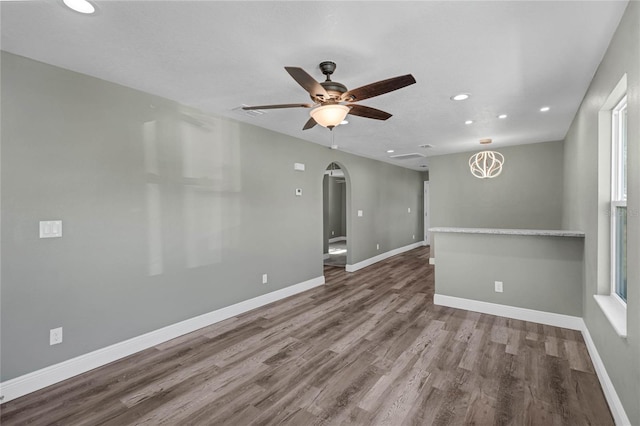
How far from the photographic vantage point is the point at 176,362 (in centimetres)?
272

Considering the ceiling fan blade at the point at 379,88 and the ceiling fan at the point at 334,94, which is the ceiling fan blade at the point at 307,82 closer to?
the ceiling fan at the point at 334,94

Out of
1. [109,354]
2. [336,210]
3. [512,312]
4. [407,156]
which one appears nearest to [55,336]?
[109,354]

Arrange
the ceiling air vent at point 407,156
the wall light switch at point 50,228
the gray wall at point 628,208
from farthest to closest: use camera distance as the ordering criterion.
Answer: the ceiling air vent at point 407,156, the wall light switch at point 50,228, the gray wall at point 628,208

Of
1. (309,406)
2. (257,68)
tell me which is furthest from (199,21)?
(309,406)

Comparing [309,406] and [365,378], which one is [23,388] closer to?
[309,406]

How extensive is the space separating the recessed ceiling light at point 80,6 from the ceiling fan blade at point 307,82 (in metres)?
1.12

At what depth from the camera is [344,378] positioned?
8.01 feet

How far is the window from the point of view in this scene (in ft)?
7.26

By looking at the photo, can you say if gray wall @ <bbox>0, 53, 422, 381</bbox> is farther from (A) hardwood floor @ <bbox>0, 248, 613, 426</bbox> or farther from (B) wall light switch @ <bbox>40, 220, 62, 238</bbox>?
(A) hardwood floor @ <bbox>0, 248, 613, 426</bbox>

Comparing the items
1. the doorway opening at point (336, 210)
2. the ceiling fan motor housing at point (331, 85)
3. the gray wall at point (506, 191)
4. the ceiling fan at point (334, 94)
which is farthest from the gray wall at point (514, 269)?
the doorway opening at point (336, 210)

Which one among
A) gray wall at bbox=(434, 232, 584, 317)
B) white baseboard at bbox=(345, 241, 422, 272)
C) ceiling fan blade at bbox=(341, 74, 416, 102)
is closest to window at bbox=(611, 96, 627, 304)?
gray wall at bbox=(434, 232, 584, 317)

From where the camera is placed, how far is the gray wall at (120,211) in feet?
7.40

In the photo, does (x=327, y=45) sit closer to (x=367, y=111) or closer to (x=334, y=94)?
(x=334, y=94)

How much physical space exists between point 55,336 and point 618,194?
14.8ft
